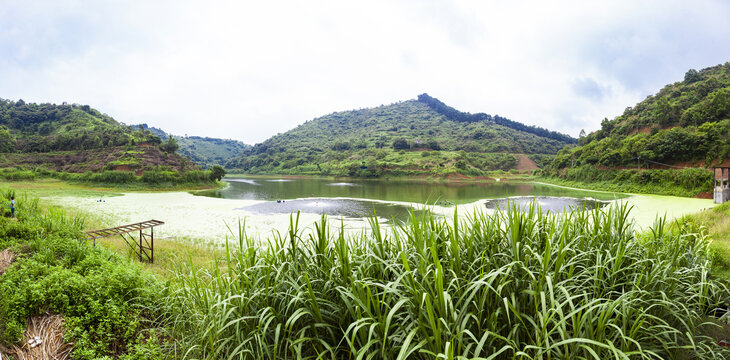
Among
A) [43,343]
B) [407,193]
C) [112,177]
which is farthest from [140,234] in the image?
[112,177]

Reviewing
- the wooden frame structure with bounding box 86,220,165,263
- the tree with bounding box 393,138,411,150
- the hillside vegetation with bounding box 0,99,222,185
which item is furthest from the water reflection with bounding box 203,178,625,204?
the tree with bounding box 393,138,411,150

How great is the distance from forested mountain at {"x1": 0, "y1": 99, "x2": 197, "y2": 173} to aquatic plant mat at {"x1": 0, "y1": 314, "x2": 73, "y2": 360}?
47.7 meters

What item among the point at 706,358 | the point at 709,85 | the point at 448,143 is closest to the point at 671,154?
the point at 709,85

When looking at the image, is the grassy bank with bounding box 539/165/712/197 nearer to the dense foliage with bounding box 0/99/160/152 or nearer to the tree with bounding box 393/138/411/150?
the tree with bounding box 393/138/411/150

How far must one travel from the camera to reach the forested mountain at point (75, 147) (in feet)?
137

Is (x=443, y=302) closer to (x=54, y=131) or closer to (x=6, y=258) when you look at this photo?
(x=6, y=258)

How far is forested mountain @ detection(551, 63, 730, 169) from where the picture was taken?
2977 cm

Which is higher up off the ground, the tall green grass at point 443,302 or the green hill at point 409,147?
the green hill at point 409,147

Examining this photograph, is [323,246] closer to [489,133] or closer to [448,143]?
[448,143]

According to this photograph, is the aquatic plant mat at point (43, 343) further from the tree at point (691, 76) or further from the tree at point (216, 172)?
the tree at point (691, 76)

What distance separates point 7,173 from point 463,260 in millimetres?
52621

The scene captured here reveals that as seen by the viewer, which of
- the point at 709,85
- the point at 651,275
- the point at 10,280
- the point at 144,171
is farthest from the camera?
the point at 709,85

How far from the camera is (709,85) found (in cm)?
4762

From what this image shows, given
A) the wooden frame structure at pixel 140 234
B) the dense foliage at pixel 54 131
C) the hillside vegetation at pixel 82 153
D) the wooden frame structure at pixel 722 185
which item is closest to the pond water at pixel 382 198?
the wooden frame structure at pixel 722 185
